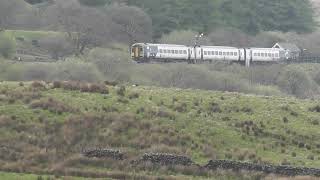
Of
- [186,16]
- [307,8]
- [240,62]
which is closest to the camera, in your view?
[240,62]

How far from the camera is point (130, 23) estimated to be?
11194 centimetres

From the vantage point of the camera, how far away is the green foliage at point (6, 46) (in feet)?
285

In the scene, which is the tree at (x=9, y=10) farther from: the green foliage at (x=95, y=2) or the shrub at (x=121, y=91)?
the shrub at (x=121, y=91)

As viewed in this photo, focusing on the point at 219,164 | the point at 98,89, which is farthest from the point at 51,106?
the point at 219,164

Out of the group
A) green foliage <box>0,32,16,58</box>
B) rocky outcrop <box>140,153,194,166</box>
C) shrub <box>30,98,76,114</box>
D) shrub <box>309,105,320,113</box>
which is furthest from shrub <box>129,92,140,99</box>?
green foliage <box>0,32,16,58</box>

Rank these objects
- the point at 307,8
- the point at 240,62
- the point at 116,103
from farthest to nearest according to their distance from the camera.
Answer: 1. the point at 307,8
2. the point at 240,62
3. the point at 116,103

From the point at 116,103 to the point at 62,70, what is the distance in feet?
119

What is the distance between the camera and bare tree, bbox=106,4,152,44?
111m

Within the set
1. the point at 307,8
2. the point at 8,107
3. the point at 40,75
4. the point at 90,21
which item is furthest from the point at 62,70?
the point at 307,8

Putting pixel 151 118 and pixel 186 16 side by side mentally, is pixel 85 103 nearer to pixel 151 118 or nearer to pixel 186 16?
pixel 151 118

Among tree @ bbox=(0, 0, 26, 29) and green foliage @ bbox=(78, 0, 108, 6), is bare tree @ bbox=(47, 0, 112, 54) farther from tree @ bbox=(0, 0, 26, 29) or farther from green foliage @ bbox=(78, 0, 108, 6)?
green foliage @ bbox=(78, 0, 108, 6)

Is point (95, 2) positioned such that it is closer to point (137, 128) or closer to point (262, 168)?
point (137, 128)

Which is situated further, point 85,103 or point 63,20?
point 63,20

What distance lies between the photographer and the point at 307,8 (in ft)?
468
